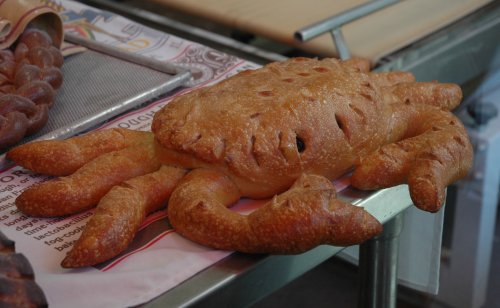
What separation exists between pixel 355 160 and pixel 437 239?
0.41 meters

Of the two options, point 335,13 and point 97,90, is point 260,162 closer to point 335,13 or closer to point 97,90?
point 97,90

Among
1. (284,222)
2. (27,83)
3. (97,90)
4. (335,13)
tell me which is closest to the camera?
(284,222)

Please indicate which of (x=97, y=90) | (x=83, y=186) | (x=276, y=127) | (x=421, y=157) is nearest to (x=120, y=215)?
(x=83, y=186)

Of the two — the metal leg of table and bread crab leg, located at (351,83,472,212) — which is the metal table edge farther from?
the metal leg of table

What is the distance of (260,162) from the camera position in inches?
31.3

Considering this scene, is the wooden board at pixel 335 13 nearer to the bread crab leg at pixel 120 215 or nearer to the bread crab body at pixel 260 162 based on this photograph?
the bread crab body at pixel 260 162

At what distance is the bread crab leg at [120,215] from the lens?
73cm

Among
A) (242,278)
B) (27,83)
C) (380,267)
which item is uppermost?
(27,83)

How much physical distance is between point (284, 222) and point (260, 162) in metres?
0.10

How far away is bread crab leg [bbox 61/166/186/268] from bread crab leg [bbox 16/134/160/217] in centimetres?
3

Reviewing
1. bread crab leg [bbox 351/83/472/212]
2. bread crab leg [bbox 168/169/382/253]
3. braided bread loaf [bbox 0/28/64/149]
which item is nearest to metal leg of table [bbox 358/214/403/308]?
bread crab leg [bbox 351/83/472/212]

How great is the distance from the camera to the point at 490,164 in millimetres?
1773

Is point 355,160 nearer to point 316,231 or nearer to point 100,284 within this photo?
point 316,231

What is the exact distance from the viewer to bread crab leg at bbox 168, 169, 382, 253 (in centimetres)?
72
